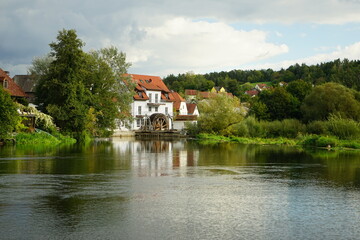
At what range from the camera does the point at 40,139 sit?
4372cm

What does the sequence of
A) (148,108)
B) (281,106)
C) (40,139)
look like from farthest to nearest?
(148,108) < (281,106) < (40,139)

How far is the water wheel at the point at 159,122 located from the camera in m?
77.8

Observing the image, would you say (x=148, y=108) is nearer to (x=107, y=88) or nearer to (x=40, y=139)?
(x=107, y=88)

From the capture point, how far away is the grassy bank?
41.7m

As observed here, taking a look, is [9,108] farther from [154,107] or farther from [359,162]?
[154,107]

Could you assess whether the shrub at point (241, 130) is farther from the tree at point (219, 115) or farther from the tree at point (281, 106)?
the tree at point (281, 106)

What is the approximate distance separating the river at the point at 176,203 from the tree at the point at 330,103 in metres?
39.4

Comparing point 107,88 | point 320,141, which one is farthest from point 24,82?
point 320,141

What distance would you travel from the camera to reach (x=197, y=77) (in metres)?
180

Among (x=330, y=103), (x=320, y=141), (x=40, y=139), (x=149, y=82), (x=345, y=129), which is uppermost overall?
(x=149, y=82)

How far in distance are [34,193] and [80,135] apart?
3736cm

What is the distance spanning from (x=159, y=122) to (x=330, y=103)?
3117cm

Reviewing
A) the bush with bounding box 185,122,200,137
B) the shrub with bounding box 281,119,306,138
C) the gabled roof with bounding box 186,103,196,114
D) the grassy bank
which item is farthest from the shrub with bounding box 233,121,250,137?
the gabled roof with bounding box 186,103,196,114

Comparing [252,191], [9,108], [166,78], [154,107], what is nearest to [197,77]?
[166,78]
